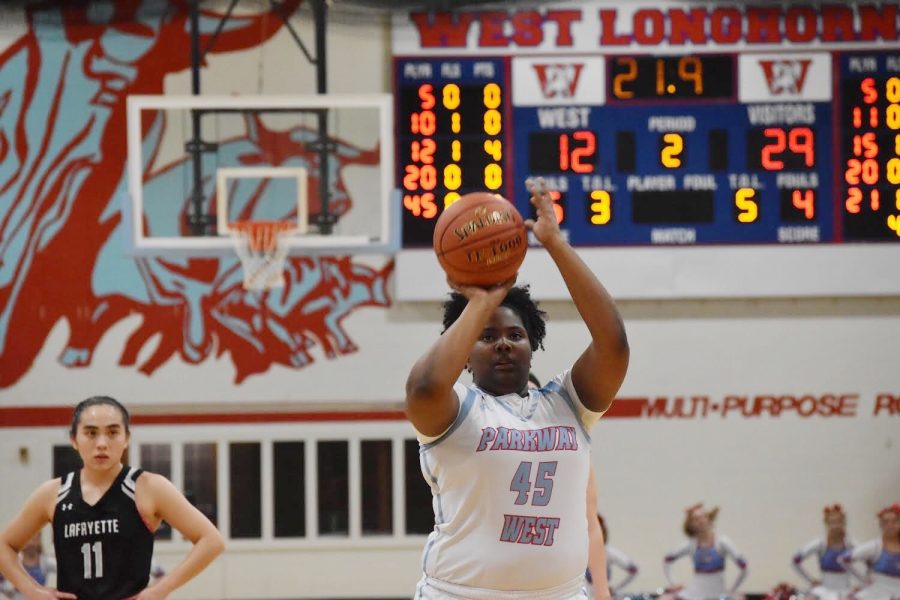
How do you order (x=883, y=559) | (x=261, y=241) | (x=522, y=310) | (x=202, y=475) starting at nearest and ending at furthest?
(x=522, y=310) < (x=261, y=241) < (x=883, y=559) < (x=202, y=475)

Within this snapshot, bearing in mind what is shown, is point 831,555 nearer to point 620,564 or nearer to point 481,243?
point 620,564

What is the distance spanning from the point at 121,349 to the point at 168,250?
1762 mm

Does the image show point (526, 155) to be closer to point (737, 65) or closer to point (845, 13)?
point (737, 65)

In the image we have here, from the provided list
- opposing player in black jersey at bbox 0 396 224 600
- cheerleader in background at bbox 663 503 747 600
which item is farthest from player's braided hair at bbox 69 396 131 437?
cheerleader in background at bbox 663 503 747 600

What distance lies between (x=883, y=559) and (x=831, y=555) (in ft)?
1.40

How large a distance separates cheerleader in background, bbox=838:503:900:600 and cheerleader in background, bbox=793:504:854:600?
124 millimetres

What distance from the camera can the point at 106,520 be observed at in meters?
3.79

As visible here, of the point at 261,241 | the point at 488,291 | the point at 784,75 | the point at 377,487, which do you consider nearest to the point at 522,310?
the point at 488,291

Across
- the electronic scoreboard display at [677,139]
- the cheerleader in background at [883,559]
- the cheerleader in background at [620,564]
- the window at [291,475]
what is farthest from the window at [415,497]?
the cheerleader in background at [883,559]

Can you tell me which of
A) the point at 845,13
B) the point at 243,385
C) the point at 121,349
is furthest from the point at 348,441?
the point at 845,13

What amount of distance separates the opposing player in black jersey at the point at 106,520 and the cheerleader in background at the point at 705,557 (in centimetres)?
570

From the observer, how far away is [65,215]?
928 cm

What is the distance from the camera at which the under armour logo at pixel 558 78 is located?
873cm

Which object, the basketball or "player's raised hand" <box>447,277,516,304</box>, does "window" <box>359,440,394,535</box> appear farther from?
"player's raised hand" <box>447,277,516,304</box>
